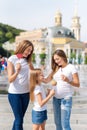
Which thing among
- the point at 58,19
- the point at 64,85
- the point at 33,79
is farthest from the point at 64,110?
the point at 58,19

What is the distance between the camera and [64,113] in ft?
15.7

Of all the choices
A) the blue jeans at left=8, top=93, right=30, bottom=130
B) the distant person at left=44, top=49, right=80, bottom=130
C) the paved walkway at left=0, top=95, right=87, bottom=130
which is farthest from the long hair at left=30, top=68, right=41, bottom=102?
the paved walkway at left=0, top=95, right=87, bottom=130

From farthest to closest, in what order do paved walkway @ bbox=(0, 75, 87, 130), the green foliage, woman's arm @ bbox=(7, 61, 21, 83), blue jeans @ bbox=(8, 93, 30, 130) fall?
the green foliage < paved walkway @ bbox=(0, 75, 87, 130) < blue jeans @ bbox=(8, 93, 30, 130) < woman's arm @ bbox=(7, 61, 21, 83)

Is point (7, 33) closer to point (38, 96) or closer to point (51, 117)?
point (51, 117)

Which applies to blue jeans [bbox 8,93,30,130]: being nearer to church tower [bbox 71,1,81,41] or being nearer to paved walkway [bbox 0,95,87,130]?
paved walkway [bbox 0,95,87,130]

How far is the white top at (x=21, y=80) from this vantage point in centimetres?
498

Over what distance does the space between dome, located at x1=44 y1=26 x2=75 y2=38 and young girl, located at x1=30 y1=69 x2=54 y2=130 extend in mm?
118167

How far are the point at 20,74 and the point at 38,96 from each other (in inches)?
17.0

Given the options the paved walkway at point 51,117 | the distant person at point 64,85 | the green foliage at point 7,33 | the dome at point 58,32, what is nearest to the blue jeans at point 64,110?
the distant person at point 64,85

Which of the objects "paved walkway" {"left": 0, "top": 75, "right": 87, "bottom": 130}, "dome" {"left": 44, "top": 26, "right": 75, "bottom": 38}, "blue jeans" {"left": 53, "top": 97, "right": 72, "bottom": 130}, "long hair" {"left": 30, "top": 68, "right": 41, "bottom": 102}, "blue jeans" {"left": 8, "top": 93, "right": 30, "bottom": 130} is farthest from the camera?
"dome" {"left": 44, "top": 26, "right": 75, "bottom": 38}

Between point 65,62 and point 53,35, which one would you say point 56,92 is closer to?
point 65,62

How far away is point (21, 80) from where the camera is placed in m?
5.00

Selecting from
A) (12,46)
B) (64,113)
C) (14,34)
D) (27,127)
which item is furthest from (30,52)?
(14,34)

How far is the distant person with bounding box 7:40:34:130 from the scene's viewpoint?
494 centimetres
